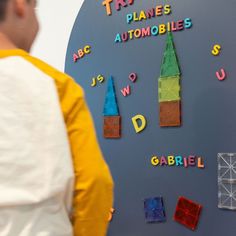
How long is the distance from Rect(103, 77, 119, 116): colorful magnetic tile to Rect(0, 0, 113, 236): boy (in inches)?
20.6

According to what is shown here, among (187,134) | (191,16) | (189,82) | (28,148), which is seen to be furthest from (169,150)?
(28,148)

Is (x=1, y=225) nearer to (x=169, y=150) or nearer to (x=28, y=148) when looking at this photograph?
(x=28, y=148)

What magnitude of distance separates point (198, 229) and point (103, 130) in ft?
1.27

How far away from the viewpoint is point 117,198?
1.07 metres

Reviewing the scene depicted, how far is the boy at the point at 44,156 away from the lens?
0.49m

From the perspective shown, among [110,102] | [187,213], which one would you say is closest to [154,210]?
[187,213]

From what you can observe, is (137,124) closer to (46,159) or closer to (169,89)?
(169,89)

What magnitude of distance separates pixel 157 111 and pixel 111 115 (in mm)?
157

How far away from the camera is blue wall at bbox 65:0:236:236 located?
34.9 inches

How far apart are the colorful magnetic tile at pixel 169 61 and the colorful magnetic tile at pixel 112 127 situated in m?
0.19

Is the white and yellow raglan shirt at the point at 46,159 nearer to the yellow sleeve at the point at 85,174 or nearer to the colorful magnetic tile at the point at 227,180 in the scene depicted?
the yellow sleeve at the point at 85,174

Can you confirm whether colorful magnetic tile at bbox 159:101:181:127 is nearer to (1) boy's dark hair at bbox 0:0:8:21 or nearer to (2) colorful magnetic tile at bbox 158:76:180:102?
(2) colorful magnetic tile at bbox 158:76:180:102

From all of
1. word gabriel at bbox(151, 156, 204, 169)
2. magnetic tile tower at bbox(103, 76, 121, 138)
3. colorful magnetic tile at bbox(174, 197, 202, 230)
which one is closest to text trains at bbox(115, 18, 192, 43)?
magnetic tile tower at bbox(103, 76, 121, 138)

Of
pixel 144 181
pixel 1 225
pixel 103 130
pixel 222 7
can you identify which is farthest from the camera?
pixel 103 130
